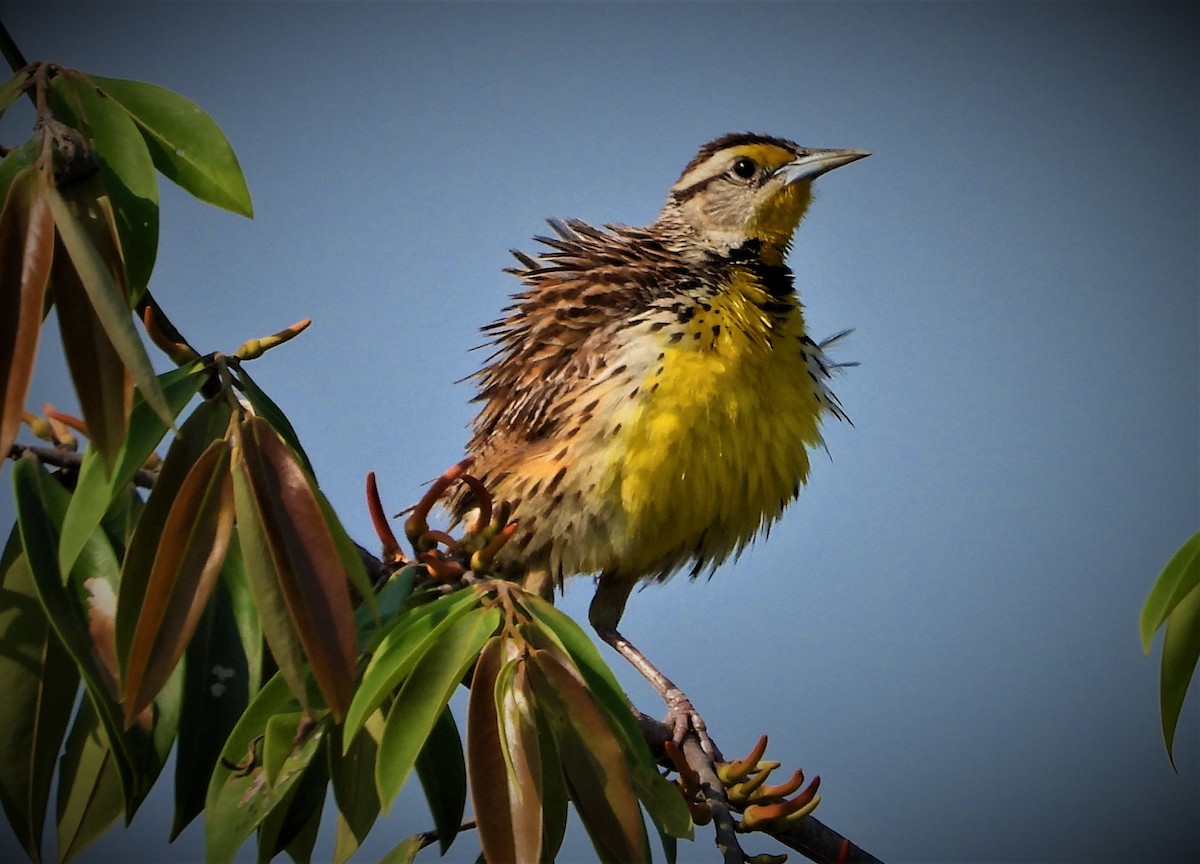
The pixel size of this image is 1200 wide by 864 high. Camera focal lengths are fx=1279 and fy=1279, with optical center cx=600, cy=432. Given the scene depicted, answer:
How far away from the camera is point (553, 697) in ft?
4.03

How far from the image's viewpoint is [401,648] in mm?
1250

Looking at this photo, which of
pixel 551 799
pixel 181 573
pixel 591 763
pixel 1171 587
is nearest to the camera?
pixel 181 573

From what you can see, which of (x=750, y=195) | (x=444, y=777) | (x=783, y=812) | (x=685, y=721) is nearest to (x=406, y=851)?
(x=444, y=777)

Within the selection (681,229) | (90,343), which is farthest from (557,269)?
(90,343)

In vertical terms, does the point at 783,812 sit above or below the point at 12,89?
below

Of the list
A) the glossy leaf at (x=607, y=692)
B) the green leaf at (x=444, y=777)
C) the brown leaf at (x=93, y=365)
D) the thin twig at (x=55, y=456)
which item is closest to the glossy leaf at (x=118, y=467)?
the brown leaf at (x=93, y=365)

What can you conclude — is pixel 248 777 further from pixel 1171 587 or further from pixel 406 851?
pixel 1171 587

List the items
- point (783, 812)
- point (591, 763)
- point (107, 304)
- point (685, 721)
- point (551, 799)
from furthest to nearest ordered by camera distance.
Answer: point (685, 721)
point (783, 812)
point (551, 799)
point (591, 763)
point (107, 304)

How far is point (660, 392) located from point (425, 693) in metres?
1.44

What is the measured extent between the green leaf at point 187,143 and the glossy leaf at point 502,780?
0.58 metres

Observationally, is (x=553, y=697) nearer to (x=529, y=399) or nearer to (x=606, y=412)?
(x=606, y=412)

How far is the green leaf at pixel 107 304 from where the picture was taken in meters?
0.98

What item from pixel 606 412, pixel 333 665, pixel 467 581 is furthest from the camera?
pixel 606 412

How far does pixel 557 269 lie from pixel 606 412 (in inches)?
23.8
